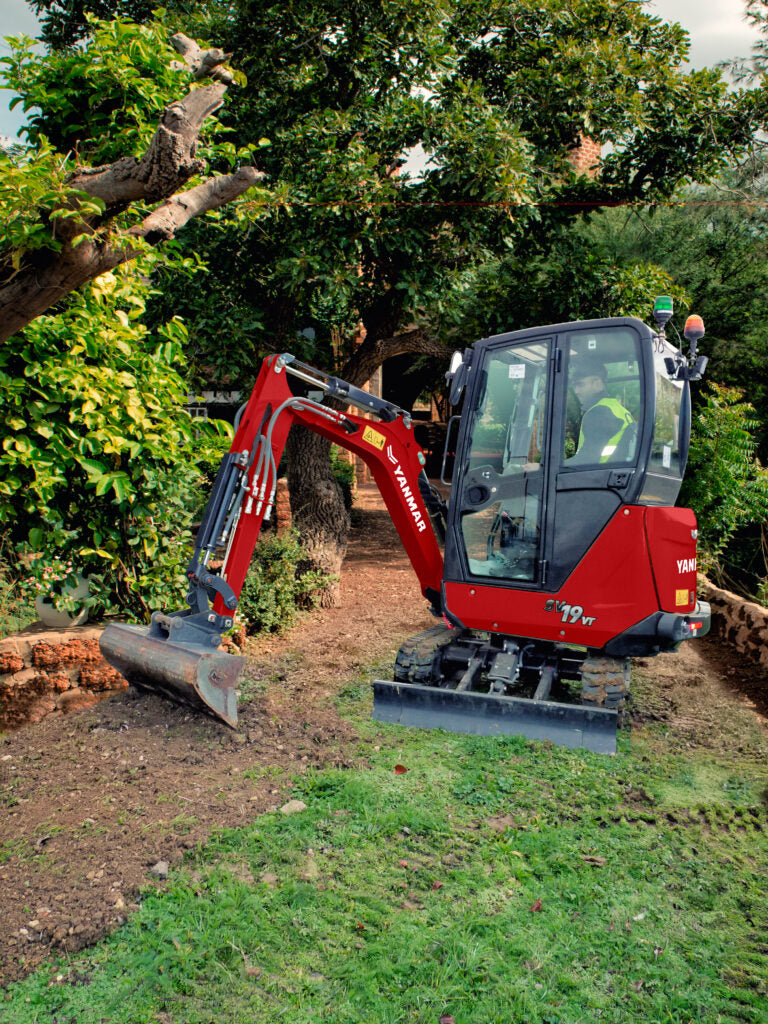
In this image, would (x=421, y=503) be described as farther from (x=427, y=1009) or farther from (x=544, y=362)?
(x=427, y=1009)

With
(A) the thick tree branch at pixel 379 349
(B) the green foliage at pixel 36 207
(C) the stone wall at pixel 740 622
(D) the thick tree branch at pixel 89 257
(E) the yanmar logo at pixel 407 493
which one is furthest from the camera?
(A) the thick tree branch at pixel 379 349

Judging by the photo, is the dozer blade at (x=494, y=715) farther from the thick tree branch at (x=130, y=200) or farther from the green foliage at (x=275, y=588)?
the thick tree branch at (x=130, y=200)

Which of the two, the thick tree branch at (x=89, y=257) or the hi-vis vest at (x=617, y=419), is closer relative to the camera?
the thick tree branch at (x=89, y=257)

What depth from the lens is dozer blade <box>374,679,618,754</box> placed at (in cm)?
502

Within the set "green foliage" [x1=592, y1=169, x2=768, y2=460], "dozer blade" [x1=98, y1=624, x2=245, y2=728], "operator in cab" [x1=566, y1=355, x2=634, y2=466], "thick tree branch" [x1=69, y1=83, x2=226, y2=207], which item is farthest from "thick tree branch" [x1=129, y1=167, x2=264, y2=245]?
"green foliage" [x1=592, y1=169, x2=768, y2=460]

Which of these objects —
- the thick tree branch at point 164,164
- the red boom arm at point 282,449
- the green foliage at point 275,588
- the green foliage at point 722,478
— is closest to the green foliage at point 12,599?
the red boom arm at point 282,449

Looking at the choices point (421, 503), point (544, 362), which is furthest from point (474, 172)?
point (421, 503)

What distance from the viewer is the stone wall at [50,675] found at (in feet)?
17.3

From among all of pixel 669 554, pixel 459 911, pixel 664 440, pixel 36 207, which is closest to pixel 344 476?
pixel 664 440

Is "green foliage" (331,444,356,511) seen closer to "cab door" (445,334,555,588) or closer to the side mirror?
the side mirror

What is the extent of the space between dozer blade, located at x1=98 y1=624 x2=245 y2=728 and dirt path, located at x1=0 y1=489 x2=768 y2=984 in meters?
0.32

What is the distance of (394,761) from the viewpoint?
16.1 ft

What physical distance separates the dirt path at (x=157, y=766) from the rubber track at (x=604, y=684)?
650 mm

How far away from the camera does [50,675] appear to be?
544cm
